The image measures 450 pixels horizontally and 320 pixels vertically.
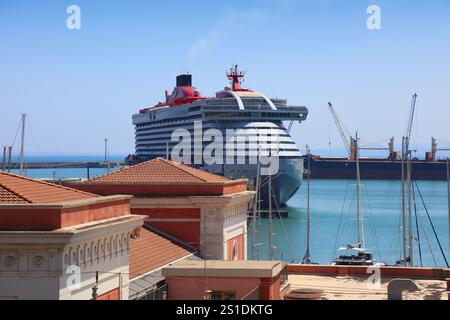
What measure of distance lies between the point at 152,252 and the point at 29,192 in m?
6.19

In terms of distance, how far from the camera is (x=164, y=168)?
22812mm

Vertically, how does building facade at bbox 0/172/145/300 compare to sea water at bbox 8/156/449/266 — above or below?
above

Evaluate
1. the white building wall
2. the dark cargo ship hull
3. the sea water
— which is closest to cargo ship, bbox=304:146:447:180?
the dark cargo ship hull

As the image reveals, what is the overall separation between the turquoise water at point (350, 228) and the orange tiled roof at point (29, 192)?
2851 centimetres

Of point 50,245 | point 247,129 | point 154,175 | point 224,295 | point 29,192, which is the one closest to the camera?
point 50,245

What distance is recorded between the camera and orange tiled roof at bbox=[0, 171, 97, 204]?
12.3m

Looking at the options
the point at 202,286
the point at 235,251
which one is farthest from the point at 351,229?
the point at 202,286

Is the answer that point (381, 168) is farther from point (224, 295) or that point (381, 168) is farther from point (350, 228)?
point (224, 295)

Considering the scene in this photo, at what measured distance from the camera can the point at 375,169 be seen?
161 metres

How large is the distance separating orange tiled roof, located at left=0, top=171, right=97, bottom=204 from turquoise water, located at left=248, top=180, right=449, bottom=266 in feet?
93.5

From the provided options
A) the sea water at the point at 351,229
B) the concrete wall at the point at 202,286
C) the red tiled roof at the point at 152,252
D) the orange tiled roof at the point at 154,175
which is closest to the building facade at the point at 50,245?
the concrete wall at the point at 202,286

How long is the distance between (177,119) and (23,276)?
303 feet

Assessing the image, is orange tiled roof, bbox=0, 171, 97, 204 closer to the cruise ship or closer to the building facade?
the building facade
